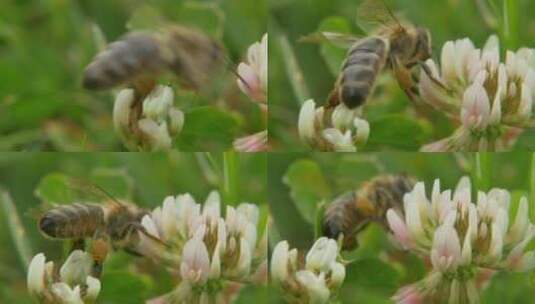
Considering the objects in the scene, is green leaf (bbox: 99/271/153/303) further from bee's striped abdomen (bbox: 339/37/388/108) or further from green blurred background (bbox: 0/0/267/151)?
bee's striped abdomen (bbox: 339/37/388/108)

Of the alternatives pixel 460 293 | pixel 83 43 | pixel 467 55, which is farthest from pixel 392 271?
pixel 83 43

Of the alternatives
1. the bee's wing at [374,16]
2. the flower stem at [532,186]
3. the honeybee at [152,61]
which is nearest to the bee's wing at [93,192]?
the honeybee at [152,61]

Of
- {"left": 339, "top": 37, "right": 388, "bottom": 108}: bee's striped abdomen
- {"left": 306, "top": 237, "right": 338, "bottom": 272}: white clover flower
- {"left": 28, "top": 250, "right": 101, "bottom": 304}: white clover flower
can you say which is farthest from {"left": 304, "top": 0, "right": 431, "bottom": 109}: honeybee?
{"left": 28, "top": 250, "right": 101, "bottom": 304}: white clover flower

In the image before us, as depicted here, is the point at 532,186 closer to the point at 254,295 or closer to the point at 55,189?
the point at 254,295

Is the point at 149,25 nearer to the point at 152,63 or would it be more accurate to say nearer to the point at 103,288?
the point at 152,63

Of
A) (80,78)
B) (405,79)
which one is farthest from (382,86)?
(80,78)

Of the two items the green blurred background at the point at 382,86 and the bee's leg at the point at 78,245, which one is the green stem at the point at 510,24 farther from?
the bee's leg at the point at 78,245
